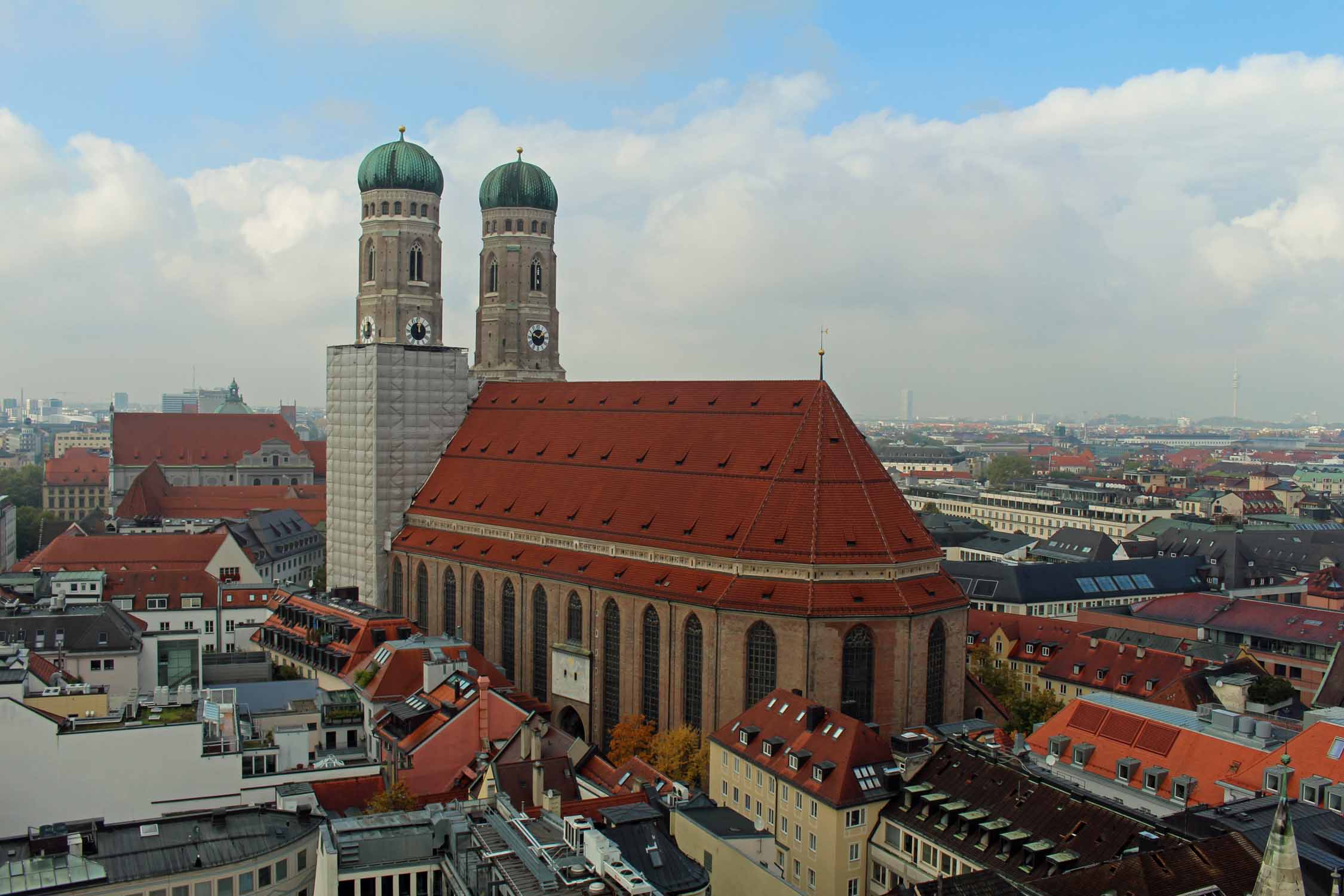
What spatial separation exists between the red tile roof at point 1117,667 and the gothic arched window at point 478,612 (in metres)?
38.5

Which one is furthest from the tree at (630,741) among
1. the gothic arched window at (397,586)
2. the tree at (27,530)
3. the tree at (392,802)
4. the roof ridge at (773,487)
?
the tree at (27,530)

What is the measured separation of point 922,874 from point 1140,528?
110578 mm

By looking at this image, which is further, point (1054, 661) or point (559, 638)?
point (1054, 661)

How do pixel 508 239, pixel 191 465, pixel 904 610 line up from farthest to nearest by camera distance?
1. pixel 191 465
2. pixel 508 239
3. pixel 904 610

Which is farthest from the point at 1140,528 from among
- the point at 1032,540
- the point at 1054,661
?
the point at 1054,661

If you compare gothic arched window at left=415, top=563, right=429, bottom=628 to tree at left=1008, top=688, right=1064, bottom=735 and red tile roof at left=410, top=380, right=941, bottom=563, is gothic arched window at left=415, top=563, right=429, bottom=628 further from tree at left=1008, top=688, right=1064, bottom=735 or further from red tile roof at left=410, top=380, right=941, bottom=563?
tree at left=1008, top=688, right=1064, bottom=735

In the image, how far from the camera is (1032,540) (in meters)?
136

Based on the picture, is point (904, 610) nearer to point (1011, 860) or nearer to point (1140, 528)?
point (1011, 860)

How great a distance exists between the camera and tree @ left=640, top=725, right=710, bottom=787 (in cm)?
5866

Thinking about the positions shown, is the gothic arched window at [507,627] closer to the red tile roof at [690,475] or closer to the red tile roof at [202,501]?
the red tile roof at [690,475]

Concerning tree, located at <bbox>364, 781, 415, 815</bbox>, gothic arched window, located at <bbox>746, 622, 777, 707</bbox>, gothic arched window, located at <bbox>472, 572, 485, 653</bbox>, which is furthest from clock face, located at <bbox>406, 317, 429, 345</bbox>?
tree, located at <bbox>364, 781, 415, 815</bbox>

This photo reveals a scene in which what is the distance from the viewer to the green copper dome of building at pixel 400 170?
9331 cm

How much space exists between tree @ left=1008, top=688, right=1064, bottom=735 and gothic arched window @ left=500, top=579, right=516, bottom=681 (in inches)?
1261

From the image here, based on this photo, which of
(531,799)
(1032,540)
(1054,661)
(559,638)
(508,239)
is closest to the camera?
(531,799)
